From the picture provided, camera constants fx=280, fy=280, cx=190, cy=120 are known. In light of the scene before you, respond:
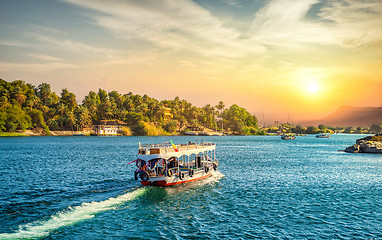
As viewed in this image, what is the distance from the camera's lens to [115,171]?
4622 centimetres

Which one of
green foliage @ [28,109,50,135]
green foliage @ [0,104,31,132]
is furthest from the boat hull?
green foliage @ [28,109,50,135]

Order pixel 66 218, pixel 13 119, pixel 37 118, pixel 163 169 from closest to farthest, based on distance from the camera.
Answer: pixel 66 218 < pixel 163 169 < pixel 13 119 < pixel 37 118

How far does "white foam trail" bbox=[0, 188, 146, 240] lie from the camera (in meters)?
19.0

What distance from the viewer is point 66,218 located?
882 inches

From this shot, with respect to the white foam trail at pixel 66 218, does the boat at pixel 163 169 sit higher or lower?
higher

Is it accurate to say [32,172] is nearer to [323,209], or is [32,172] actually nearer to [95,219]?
[95,219]

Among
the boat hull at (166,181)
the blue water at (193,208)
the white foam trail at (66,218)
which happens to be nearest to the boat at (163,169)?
the boat hull at (166,181)

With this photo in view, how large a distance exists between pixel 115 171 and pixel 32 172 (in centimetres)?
1295

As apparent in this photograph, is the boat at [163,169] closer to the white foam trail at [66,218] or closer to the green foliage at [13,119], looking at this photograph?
the white foam trail at [66,218]

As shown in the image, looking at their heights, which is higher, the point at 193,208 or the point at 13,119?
the point at 13,119

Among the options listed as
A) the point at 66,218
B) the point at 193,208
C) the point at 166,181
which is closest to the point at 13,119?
the point at 166,181

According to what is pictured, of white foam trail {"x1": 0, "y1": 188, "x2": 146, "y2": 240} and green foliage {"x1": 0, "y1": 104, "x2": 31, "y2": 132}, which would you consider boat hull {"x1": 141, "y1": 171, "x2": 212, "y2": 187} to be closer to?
white foam trail {"x1": 0, "y1": 188, "x2": 146, "y2": 240}

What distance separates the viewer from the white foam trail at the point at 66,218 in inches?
749

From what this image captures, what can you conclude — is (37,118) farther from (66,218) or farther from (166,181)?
(66,218)
